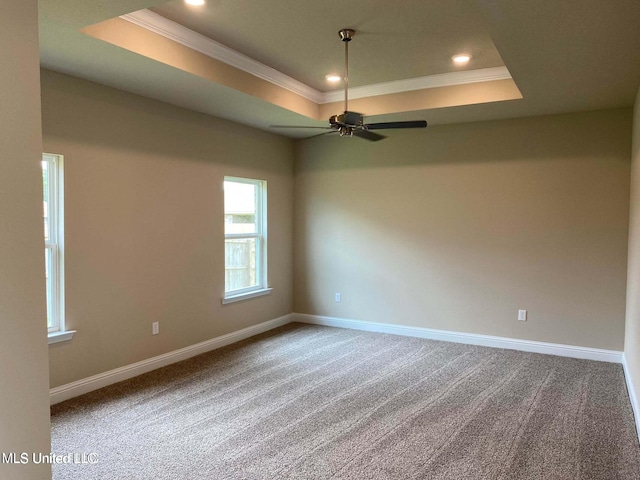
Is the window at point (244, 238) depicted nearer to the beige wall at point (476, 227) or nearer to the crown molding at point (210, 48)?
the beige wall at point (476, 227)

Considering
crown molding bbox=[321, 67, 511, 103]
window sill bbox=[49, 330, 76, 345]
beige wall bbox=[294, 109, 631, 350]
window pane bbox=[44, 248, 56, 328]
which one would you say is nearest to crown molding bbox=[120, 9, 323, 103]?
crown molding bbox=[321, 67, 511, 103]

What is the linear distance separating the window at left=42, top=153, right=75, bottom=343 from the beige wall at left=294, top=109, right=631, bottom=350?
10.6ft

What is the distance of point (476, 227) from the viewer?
16.5 ft

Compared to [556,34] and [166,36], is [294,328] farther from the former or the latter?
[556,34]

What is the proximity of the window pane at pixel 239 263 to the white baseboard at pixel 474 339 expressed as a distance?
1.06m

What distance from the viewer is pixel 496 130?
489cm

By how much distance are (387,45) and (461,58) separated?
0.75m

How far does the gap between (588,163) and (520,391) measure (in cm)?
239

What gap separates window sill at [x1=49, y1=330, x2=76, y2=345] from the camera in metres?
3.35


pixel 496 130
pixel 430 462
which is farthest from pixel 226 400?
pixel 496 130

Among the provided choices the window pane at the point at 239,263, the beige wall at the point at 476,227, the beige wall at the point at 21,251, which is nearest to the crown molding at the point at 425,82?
the beige wall at the point at 476,227

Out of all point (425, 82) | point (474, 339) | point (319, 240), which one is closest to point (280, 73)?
point (425, 82)

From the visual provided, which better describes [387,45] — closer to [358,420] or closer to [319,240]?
[358,420]

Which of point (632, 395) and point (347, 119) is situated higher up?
point (347, 119)
